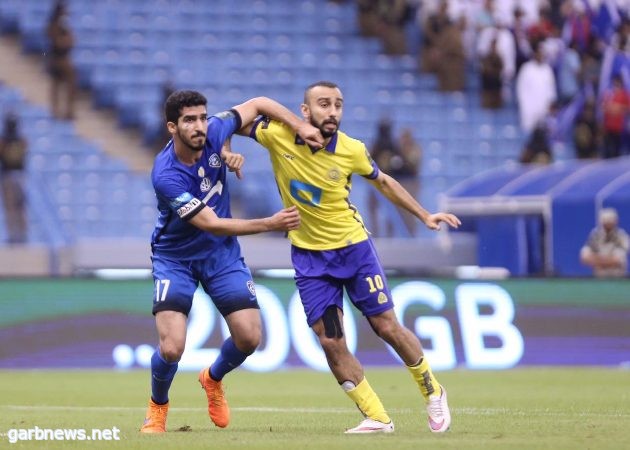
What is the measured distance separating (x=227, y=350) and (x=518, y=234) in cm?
1337

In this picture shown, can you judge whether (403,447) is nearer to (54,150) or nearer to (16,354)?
(16,354)

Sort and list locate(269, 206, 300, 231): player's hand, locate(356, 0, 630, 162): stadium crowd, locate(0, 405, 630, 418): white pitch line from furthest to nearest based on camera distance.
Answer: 1. locate(356, 0, 630, 162): stadium crowd
2. locate(0, 405, 630, 418): white pitch line
3. locate(269, 206, 300, 231): player's hand

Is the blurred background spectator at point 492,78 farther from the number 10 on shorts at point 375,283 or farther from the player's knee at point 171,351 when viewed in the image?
the player's knee at point 171,351

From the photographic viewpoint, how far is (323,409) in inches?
484

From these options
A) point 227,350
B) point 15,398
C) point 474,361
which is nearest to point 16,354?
point 15,398

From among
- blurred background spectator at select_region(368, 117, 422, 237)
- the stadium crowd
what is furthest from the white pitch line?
the stadium crowd

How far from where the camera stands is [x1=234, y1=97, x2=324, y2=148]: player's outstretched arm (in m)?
9.75

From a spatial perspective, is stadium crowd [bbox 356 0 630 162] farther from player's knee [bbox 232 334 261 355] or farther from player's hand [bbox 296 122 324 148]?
player's hand [bbox 296 122 324 148]

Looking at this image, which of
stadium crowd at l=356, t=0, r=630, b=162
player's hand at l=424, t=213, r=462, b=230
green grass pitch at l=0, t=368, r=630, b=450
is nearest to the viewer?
green grass pitch at l=0, t=368, r=630, b=450

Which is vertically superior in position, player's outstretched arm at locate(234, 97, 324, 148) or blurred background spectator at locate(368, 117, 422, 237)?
player's outstretched arm at locate(234, 97, 324, 148)

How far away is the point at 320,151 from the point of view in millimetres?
9938

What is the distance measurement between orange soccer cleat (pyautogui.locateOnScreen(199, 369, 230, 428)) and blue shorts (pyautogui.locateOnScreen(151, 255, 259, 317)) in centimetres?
55

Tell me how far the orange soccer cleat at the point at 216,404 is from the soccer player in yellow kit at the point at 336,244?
87 cm

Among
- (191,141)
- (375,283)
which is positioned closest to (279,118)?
(191,141)
